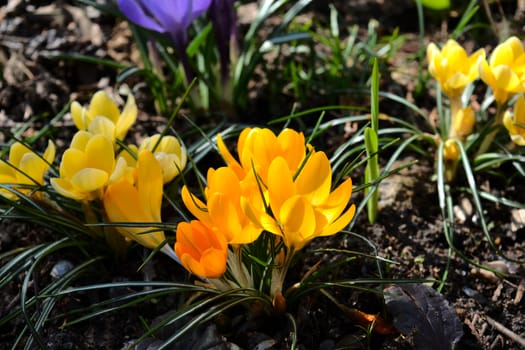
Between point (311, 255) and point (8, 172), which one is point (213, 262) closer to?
point (311, 255)

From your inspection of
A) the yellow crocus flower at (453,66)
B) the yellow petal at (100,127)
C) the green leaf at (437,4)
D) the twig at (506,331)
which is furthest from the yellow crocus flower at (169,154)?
the green leaf at (437,4)

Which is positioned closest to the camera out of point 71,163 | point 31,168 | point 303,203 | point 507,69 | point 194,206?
point 303,203

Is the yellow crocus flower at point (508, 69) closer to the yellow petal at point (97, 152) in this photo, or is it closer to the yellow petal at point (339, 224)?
the yellow petal at point (339, 224)

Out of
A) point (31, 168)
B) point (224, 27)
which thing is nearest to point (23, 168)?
point (31, 168)

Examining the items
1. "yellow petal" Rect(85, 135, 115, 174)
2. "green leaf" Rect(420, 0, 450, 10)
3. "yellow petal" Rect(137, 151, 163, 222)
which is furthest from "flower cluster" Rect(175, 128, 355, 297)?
"green leaf" Rect(420, 0, 450, 10)

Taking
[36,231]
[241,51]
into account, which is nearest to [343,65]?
[241,51]

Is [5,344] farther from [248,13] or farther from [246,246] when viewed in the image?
[248,13]
